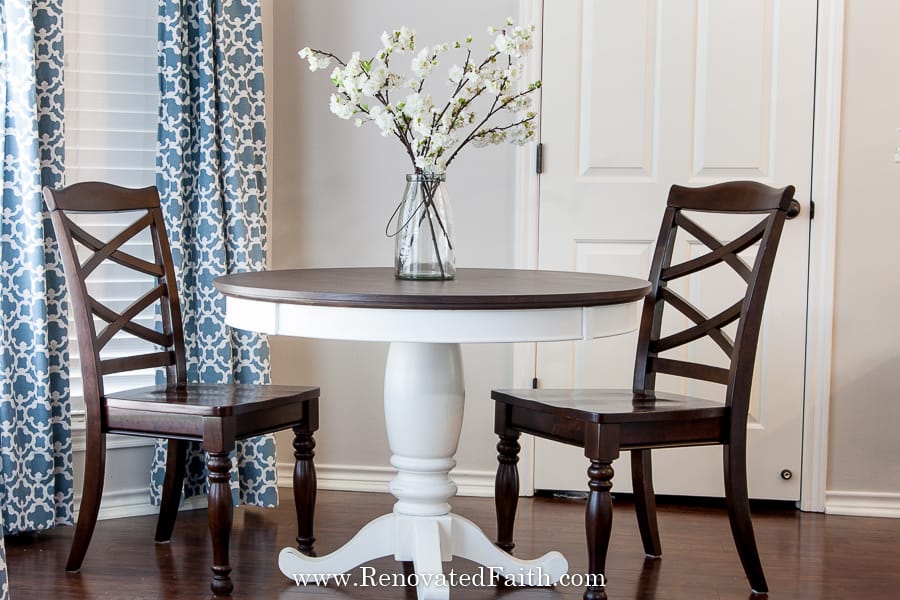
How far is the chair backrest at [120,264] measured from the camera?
2.49m

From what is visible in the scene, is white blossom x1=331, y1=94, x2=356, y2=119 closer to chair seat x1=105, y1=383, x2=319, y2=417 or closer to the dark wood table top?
the dark wood table top

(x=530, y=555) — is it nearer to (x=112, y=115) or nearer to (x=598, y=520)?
(x=598, y=520)

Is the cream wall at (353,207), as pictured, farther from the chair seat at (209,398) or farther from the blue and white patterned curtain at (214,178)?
the chair seat at (209,398)

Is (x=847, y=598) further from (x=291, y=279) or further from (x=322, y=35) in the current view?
(x=322, y=35)

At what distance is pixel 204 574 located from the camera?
2.53m

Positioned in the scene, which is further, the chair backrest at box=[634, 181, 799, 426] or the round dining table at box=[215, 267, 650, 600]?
the chair backrest at box=[634, 181, 799, 426]

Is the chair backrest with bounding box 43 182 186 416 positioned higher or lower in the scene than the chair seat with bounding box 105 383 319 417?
higher

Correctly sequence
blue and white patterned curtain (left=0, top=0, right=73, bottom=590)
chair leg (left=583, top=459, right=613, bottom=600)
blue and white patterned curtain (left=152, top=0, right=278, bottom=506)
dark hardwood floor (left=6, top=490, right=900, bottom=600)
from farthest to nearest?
blue and white patterned curtain (left=152, top=0, right=278, bottom=506) < blue and white patterned curtain (left=0, top=0, right=73, bottom=590) < dark hardwood floor (left=6, top=490, right=900, bottom=600) < chair leg (left=583, top=459, right=613, bottom=600)

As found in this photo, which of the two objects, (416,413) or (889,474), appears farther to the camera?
(889,474)

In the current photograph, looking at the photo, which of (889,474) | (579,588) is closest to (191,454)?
(579,588)

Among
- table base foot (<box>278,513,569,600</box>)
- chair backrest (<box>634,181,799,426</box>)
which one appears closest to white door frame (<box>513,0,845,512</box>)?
chair backrest (<box>634,181,799,426</box>)

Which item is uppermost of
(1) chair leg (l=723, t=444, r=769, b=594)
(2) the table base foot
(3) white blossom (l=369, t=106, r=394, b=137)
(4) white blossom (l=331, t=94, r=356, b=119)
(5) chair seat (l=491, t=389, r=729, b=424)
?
(4) white blossom (l=331, t=94, r=356, b=119)

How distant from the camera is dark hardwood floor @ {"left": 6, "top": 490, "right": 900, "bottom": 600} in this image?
242cm

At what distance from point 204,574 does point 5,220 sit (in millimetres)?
1139
